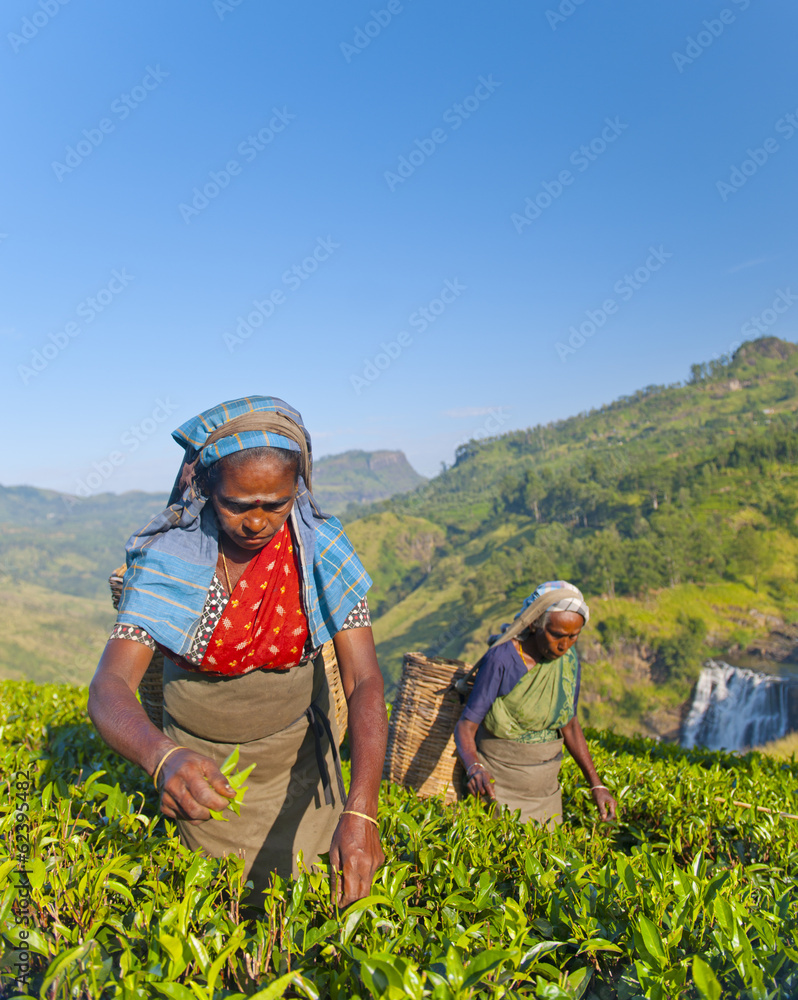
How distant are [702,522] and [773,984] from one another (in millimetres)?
85882

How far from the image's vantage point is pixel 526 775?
3.51 metres

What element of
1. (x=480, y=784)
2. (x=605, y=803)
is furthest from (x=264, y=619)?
(x=605, y=803)

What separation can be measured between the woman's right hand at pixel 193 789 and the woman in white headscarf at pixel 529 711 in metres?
2.21

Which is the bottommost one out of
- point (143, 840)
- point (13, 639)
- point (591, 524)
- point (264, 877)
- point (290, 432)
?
point (13, 639)

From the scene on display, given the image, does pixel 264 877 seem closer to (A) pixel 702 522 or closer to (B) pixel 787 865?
(B) pixel 787 865

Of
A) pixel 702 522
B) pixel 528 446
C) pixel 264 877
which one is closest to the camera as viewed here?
pixel 264 877

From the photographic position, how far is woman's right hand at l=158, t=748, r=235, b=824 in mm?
1460

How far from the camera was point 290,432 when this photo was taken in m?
2.08

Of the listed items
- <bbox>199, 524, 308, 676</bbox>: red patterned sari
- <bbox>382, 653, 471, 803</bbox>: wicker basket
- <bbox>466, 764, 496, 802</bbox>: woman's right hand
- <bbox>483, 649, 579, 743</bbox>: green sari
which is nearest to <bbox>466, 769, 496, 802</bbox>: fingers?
<bbox>466, 764, 496, 802</bbox>: woman's right hand

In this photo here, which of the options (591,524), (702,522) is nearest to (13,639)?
(591,524)

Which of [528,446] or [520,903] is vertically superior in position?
[528,446]

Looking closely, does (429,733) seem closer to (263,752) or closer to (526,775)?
(526,775)

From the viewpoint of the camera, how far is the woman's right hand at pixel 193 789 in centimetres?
146

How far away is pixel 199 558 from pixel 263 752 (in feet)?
2.47
